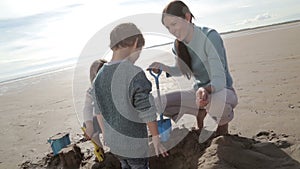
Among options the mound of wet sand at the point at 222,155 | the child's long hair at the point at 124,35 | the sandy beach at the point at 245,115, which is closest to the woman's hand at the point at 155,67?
the mound of wet sand at the point at 222,155

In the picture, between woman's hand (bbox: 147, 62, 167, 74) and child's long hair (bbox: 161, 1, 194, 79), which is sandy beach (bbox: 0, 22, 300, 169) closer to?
child's long hair (bbox: 161, 1, 194, 79)

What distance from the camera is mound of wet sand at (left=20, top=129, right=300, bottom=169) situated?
2902 mm

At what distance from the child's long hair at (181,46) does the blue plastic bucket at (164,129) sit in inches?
25.9

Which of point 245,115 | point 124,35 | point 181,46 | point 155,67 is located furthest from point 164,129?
point 245,115

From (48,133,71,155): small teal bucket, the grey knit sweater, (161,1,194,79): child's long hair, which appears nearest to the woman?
(161,1,194,79): child's long hair

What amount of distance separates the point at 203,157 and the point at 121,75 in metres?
1.05

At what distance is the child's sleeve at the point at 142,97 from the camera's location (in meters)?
2.60

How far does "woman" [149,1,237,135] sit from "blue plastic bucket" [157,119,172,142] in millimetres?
386

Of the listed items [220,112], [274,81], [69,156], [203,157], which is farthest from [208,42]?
[274,81]

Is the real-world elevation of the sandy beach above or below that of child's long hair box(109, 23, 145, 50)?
below

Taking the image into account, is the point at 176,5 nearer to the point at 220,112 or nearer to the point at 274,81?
the point at 220,112

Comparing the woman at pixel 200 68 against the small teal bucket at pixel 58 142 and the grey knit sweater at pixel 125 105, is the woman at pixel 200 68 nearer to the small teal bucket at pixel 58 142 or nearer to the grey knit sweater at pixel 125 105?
the grey knit sweater at pixel 125 105

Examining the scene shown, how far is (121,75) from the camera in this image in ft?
8.60

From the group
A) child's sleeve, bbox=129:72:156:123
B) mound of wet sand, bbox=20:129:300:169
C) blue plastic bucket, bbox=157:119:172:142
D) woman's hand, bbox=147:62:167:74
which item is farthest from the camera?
woman's hand, bbox=147:62:167:74
